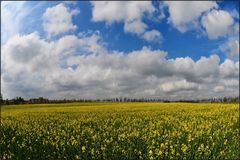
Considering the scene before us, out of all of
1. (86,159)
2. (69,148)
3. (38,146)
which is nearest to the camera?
(86,159)

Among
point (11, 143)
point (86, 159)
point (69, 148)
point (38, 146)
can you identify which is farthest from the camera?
point (11, 143)

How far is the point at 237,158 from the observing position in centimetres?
1497

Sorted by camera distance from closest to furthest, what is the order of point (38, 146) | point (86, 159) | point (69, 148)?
point (86, 159) → point (69, 148) → point (38, 146)

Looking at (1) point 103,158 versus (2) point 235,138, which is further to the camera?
(2) point 235,138

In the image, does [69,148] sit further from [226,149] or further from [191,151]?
[226,149]

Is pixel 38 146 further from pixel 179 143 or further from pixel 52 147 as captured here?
pixel 179 143

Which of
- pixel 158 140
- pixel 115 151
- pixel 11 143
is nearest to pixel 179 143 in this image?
pixel 158 140

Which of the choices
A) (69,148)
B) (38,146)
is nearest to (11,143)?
(38,146)

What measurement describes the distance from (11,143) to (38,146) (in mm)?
1872

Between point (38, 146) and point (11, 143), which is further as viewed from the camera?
point (11, 143)

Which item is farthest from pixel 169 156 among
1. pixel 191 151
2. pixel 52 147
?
pixel 52 147

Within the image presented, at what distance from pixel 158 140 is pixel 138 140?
93 cm

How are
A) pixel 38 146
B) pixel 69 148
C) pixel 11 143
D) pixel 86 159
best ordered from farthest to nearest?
pixel 11 143
pixel 38 146
pixel 69 148
pixel 86 159

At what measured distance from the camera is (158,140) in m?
15.9
